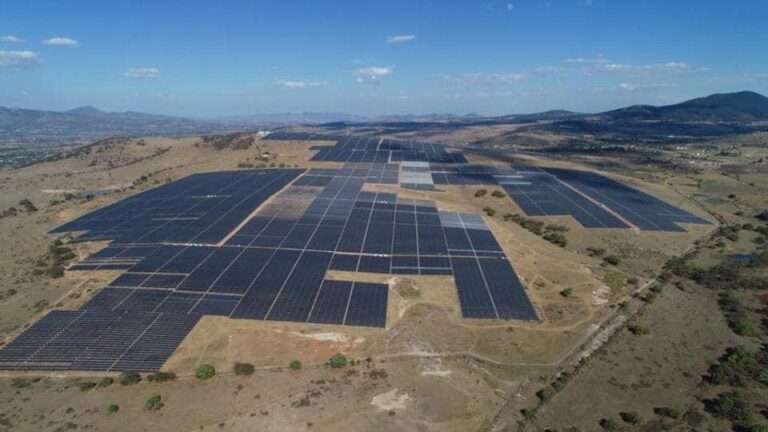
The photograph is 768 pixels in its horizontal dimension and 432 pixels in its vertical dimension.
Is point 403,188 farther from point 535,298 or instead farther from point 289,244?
point 535,298

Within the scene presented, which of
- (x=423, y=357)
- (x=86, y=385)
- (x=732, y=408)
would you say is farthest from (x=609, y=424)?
(x=86, y=385)

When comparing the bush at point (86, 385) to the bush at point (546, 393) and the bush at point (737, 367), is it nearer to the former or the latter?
the bush at point (546, 393)

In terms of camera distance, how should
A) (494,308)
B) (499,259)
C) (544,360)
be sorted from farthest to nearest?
(499,259), (494,308), (544,360)

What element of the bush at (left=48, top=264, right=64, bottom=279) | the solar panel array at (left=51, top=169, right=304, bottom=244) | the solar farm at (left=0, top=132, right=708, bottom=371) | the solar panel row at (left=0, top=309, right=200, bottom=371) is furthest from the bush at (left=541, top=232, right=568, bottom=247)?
the bush at (left=48, top=264, right=64, bottom=279)

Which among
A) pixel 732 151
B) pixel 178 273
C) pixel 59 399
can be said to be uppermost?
pixel 732 151

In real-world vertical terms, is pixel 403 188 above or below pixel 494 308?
above

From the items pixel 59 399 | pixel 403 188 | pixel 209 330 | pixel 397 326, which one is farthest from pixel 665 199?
pixel 59 399

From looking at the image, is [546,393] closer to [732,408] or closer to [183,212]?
[732,408]
